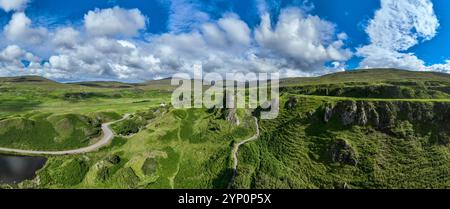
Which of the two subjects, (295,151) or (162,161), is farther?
(162,161)

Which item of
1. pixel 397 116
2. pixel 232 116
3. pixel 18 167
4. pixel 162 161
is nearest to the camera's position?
pixel 397 116

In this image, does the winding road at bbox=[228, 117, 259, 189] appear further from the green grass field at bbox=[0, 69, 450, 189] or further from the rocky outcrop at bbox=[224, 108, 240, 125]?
the rocky outcrop at bbox=[224, 108, 240, 125]

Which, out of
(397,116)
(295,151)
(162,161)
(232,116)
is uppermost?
(397,116)

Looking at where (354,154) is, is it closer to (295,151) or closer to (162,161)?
(295,151)

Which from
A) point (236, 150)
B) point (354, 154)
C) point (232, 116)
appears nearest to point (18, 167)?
point (236, 150)

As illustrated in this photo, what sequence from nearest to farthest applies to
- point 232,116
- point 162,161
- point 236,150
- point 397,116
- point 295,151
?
point 397,116, point 295,151, point 162,161, point 236,150, point 232,116
